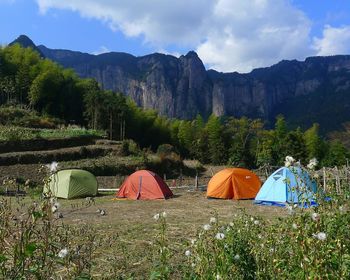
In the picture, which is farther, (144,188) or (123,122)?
(123,122)

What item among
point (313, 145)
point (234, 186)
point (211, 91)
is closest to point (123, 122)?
point (313, 145)

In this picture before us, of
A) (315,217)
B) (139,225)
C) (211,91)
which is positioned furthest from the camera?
(211,91)

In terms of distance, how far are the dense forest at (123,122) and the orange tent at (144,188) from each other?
2333cm

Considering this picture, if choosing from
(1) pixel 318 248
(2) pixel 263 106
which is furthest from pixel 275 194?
(2) pixel 263 106

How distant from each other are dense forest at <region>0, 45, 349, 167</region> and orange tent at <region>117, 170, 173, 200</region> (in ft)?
76.5

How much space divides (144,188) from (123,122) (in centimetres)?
3330

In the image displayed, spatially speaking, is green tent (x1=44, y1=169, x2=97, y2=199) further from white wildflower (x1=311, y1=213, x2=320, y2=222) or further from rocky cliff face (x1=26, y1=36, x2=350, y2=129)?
rocky cliff face (x1=26, y1=36, x2=350, y2=129)

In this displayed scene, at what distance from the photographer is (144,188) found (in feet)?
50.8

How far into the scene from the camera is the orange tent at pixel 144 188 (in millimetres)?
15281

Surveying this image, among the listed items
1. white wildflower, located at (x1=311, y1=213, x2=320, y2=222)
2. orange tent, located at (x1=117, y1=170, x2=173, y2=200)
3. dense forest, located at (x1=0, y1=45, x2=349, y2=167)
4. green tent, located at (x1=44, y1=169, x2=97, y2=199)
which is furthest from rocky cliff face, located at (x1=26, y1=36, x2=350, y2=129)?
white wildflower, located at (x1=311, y1=213, x2=320, y2=222)

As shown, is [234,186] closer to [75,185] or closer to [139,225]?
[75,185]

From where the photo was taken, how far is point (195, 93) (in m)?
179

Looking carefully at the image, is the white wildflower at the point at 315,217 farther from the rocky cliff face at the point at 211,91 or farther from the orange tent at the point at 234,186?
the rocky cliff face at the point at 211,91

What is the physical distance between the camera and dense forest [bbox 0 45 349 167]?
45281mm
